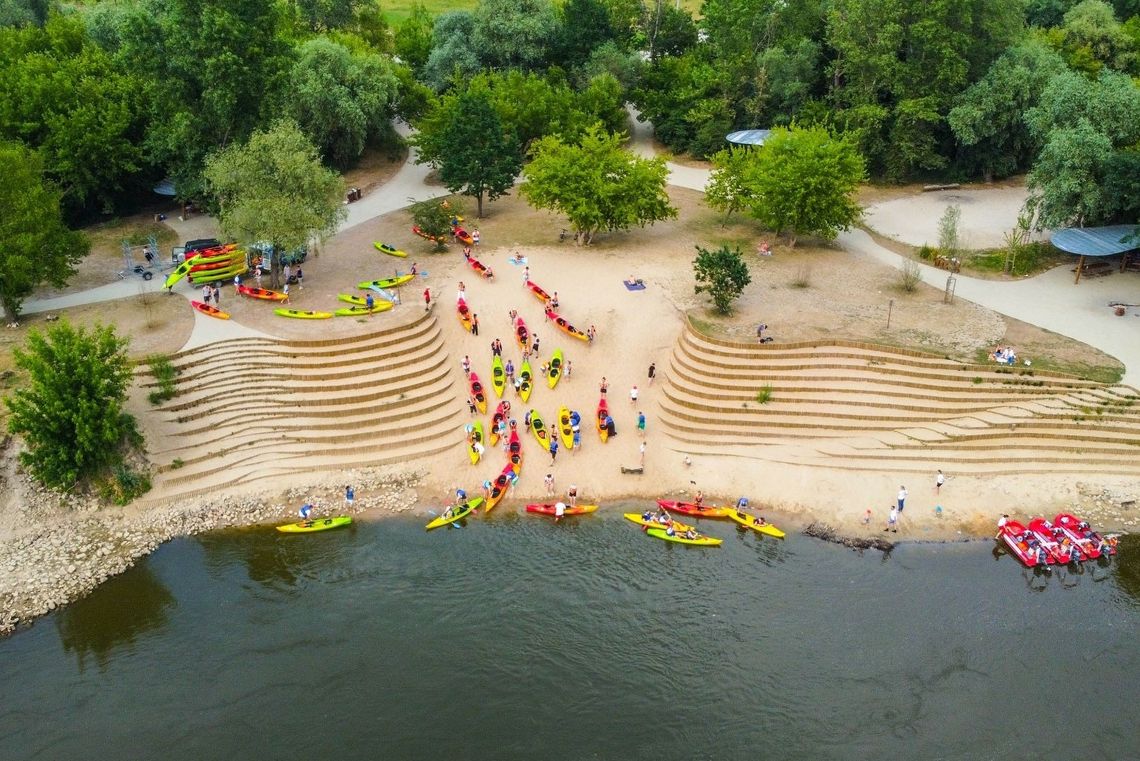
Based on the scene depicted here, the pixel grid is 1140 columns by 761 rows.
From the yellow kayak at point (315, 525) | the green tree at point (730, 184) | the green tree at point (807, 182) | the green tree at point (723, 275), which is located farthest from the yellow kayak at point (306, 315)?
the green tree at point (807, 182)

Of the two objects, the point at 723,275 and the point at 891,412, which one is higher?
the point at 723,275

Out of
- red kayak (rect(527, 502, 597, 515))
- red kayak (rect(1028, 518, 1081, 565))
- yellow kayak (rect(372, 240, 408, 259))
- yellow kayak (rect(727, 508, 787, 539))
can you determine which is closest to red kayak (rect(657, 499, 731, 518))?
yellow kayak (rect(727, 508, 787, 539))

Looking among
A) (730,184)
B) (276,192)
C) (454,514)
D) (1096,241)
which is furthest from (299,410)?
(1096,241)

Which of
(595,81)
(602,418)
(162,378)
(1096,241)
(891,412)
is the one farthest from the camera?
(595,81)

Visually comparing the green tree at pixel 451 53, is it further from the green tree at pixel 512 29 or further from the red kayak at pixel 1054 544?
the red kayak at pixel 1054 544

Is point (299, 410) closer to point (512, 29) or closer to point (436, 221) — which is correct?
point (436, 221)
